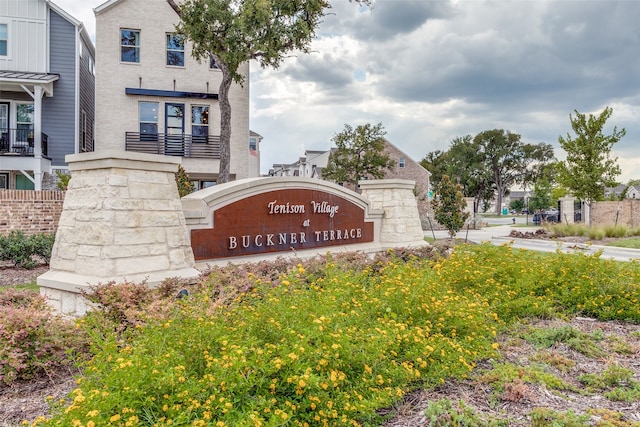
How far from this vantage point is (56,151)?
779 inches

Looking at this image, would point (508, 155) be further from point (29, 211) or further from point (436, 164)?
point (29, 211)

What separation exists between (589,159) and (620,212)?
4964 millimetres

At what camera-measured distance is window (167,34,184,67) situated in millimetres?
21266

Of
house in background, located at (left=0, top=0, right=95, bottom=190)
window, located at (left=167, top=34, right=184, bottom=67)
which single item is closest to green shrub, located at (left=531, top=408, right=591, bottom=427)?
house in background, located at (left=0, top=0, right=95, bottom=190)

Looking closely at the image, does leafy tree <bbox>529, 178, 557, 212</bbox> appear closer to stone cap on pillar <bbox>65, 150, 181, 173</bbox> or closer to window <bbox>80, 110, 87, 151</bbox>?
window <bbox>80, 110, 87, 151</bbox>

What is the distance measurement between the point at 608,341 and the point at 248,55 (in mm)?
14018

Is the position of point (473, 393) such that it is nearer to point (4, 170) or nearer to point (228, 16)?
point (228, 16)

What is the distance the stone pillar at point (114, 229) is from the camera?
5.82 meters

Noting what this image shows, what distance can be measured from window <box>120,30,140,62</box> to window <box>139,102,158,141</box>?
2.12m

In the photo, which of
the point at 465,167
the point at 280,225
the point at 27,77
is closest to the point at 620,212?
the point at 280,225

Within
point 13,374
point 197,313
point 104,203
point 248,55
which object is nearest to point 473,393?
point 197,313

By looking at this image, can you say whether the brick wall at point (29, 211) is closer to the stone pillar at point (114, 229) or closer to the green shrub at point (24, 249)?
the green shrub at point (24, 249)

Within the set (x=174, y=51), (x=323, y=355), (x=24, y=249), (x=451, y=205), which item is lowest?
(x=323, y=355)

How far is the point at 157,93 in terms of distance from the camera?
68.2 ft
